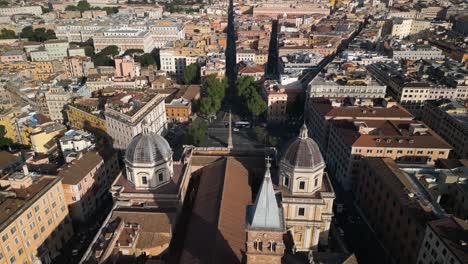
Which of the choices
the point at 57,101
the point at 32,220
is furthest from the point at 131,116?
the point at 57,101

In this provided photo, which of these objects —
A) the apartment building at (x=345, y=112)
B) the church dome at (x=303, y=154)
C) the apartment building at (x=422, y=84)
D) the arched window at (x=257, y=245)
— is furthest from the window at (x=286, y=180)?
the apartment building at (x=422, y=84)

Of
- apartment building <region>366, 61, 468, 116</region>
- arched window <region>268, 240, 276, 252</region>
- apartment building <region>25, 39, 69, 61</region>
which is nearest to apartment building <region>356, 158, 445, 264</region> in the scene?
arched window <region>268, 240, 276, 252</region>

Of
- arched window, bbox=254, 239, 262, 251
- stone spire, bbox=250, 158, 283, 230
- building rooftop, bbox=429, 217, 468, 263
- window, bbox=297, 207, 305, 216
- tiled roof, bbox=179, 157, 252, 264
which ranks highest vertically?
stone spire, bbox=250, 158, 283, 230

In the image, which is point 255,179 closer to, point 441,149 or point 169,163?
point 169,163

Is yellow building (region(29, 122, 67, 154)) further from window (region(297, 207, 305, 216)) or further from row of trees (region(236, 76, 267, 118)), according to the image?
window (region(297, 207, 305, 216))

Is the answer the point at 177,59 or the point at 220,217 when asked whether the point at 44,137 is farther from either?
the point at 177,59
